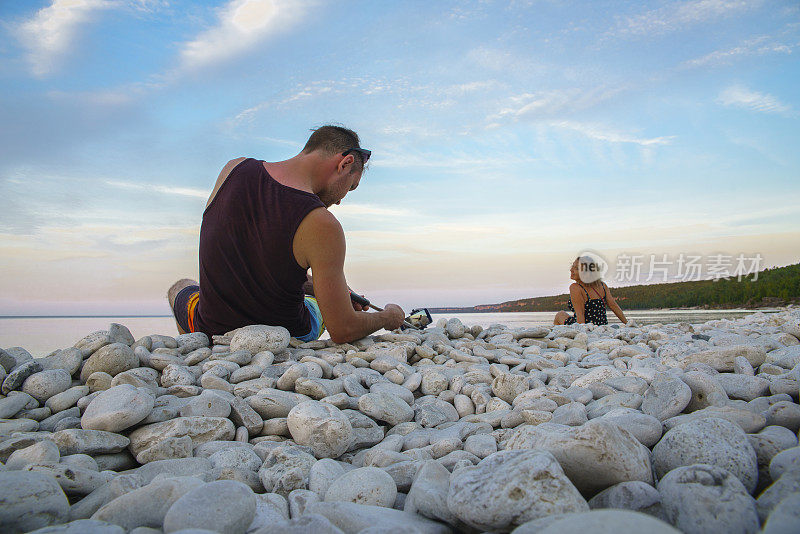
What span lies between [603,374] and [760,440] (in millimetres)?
1468

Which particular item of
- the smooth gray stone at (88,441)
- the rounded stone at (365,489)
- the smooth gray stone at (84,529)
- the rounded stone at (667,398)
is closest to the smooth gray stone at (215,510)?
the smooth gray stone at (84,529)

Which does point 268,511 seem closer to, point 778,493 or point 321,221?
point 778,493

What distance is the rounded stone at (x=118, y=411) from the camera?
85.6 inches

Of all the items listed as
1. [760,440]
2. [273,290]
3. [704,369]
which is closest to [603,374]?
[704,369]

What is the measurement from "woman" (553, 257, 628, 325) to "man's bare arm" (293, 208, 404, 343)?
648cm

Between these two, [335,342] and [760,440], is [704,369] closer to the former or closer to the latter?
[760,440]

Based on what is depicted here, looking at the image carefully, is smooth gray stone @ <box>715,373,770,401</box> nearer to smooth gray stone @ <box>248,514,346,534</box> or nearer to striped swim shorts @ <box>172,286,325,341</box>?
smooth gray stone @ <box>248,514,346,534</box>

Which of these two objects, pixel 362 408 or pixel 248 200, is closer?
pixel 362 408

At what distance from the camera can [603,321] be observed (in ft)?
30.0

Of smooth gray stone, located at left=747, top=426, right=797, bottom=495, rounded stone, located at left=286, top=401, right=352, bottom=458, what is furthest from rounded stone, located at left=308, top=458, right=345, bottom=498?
smooth gray stone, located at left=747, top=426, right=797, bottom=495

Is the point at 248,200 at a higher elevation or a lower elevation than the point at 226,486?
higher

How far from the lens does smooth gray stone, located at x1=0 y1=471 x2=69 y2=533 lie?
1304 millimetres

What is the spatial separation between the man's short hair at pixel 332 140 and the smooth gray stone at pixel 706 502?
3.36 metres

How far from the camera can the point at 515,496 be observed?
→ 121 cm
